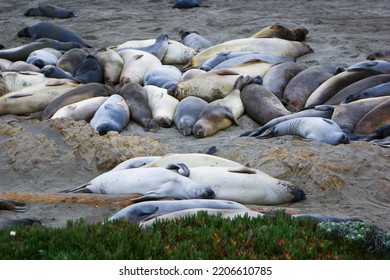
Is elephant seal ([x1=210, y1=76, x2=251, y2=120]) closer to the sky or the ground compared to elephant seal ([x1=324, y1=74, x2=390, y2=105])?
closer to the ground

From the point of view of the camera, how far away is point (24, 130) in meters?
8.72

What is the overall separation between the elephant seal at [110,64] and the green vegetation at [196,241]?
666cm

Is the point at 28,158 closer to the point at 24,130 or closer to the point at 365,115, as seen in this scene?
the point at 24,130

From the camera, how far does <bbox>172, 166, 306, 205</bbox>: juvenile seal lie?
21.8 ft

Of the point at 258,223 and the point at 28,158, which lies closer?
the point at 258,223

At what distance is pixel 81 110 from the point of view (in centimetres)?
971

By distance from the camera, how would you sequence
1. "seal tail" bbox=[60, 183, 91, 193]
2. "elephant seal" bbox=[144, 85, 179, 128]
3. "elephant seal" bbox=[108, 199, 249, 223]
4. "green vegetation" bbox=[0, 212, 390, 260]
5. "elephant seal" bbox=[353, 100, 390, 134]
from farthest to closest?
"elephant seal" bbox=[144, 85, 179, 128]
"elephant seal" bbox=[353, 100, 390, 134]
"seal tail" bbox=[60, 183, 91, 193]
"elephant seal" bbox=[108, 199, 249, 223]
"green vegetation" bbox=[0, 212, 390, 260]

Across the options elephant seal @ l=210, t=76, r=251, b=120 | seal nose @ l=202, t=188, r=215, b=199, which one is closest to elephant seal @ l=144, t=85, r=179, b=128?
elephant seal @ l=210, t=76, r=251, b=120

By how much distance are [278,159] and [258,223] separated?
2366mm

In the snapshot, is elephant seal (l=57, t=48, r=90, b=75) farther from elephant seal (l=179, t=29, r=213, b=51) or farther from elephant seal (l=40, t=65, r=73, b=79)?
elephant seal (l=179, t=29, r=213, b=51)

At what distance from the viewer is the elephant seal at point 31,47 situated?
12.8 metres

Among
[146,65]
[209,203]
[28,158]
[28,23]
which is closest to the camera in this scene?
[209,203]

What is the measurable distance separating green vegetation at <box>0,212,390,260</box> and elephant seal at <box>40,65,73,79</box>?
6.49 m
